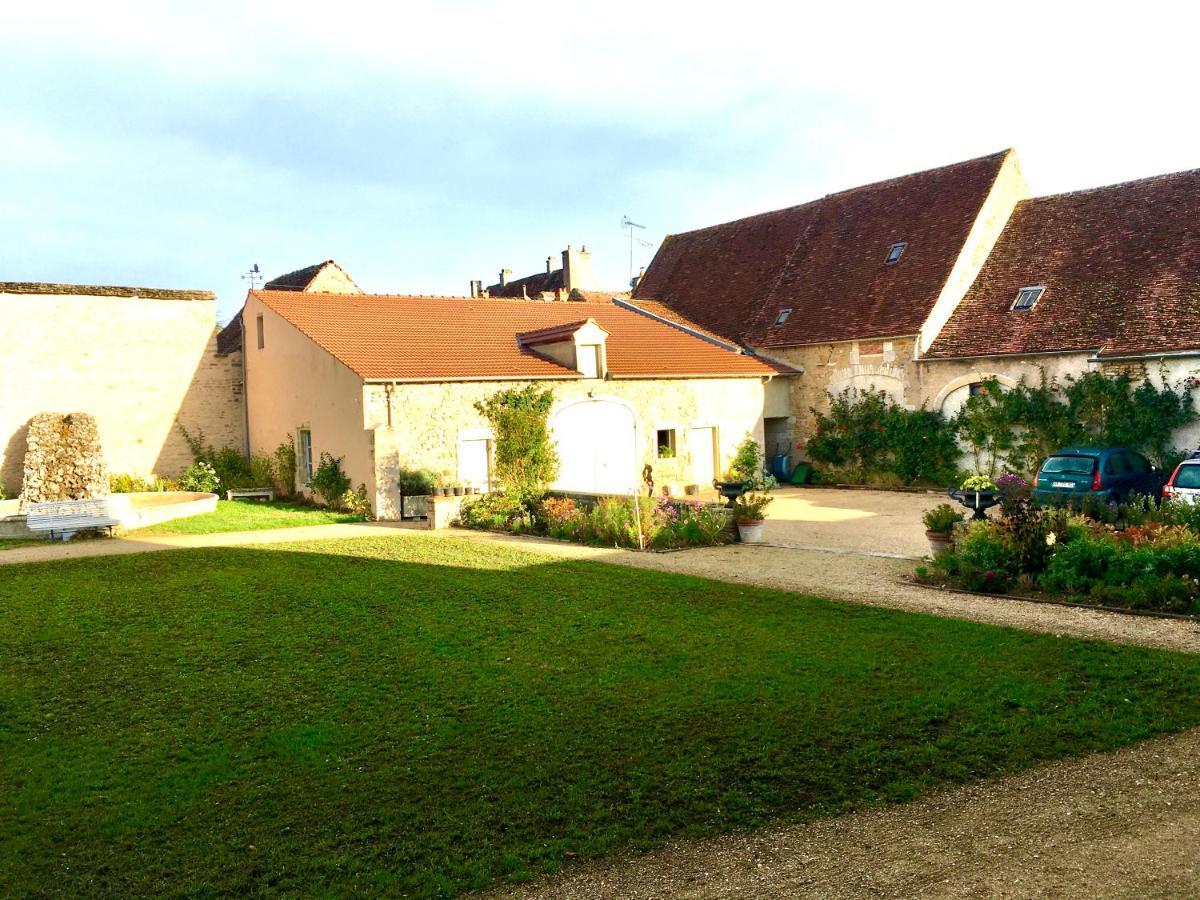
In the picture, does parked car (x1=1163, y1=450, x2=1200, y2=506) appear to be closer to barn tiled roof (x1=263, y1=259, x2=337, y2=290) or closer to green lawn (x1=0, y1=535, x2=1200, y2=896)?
green lawn (x1=0, y1=535, x2=1200, y2=896)

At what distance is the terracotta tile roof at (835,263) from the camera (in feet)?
83.9

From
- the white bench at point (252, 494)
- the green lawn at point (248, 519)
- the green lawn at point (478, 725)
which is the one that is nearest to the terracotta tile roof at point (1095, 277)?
the green lawn at point (478, 725)

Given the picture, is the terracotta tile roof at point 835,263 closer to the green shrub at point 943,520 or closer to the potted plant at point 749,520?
the potted plant at point 749,520

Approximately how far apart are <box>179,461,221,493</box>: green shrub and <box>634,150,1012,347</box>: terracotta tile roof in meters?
15.8

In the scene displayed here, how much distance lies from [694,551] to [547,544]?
2.68 metres

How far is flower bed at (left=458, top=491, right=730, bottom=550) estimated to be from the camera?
15.8 meters

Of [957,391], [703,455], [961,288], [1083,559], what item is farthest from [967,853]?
[961,288]

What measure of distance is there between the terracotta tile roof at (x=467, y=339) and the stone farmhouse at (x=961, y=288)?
8.09 feet

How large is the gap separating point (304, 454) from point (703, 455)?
1050 centimetres

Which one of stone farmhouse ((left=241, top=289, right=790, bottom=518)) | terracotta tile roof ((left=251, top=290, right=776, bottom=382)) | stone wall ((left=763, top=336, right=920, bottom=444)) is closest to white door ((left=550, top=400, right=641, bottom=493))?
stone farmhouse ((left=241, top=289, right=790, bottom=518))

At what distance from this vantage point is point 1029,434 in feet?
72.1

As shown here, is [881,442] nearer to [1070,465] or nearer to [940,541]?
[1070,465]

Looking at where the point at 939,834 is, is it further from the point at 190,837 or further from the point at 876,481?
the point at 876,481

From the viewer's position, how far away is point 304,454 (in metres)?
23.6
